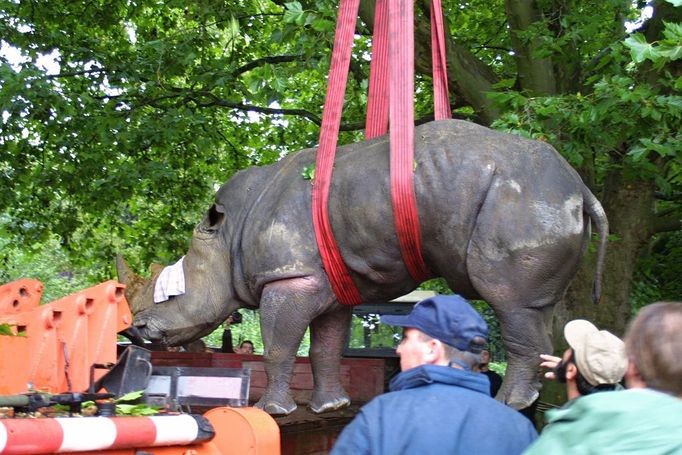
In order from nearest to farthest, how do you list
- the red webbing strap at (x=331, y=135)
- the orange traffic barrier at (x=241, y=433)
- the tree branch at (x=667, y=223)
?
the orange traffic barrier at (x=241, y=433) < the red webbing strap at (x=331, y=135) < the tree branch at (x=667, y=223)

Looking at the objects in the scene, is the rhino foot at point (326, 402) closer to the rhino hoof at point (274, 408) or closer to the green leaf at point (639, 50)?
the rhino hoof at point (274, 408)

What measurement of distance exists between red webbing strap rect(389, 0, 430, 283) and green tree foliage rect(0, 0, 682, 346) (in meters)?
1.47

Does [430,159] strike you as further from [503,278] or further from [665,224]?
[665,224]

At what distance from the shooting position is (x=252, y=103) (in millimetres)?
11305

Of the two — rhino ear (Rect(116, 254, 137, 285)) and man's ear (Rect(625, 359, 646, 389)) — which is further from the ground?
rhino ear (Rect(116, 254, 137, 285))

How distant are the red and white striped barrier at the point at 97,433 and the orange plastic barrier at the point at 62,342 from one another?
0.63 m

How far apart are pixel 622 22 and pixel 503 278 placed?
600 cm

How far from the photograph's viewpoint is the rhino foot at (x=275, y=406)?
578 cm

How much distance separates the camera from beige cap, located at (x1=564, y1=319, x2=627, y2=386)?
394 centimetres

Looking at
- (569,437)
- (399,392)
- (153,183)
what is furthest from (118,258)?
(153,183)

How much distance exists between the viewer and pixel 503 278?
16.9 ft

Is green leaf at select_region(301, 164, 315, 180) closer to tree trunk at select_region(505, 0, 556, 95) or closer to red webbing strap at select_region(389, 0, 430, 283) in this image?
red webbing strap at select_region(389, 0, 430, 283)

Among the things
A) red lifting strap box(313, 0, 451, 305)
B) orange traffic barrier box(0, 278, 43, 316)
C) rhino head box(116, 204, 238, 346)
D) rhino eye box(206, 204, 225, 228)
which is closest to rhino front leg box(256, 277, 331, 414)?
red lifting strap box(313, 0, 451, 305)

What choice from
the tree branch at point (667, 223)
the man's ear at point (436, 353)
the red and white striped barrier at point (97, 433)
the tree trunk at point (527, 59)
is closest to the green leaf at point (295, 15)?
the red and white striped barrier at point (97, 433)
